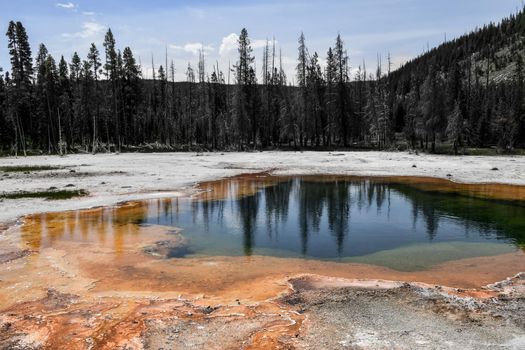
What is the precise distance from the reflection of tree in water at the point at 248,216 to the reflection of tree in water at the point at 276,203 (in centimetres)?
53

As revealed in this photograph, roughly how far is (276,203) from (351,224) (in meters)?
5.16

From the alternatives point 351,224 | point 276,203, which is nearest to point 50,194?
point 276,203

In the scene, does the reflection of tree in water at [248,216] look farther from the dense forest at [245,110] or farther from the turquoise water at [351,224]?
the dense forest at [245,110]

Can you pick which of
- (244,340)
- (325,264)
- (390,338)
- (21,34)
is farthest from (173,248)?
(21,34)

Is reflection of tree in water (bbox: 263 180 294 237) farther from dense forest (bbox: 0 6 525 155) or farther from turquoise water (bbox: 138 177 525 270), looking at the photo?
dense forest (bbox: 0 6 525 155)

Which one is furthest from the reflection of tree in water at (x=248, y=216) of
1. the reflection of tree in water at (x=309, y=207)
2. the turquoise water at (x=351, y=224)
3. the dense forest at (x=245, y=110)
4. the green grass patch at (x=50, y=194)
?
the dense forest at (x=245, y=110)

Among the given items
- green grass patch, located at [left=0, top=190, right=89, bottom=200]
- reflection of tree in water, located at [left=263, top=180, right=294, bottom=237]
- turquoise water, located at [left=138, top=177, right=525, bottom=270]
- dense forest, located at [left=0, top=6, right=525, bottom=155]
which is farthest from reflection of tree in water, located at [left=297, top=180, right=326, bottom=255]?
dense forest, located at [left=0, top=6, right=525, bottom=155]

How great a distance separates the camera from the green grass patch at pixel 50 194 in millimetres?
19859

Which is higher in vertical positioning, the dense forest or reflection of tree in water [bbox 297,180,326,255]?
the dense forest

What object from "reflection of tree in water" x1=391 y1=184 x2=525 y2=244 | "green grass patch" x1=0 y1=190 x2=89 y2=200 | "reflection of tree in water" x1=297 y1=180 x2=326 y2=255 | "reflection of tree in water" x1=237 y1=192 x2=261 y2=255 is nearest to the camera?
"reflection of tree in water" x1=237 y1=192 x2=261 y2=255

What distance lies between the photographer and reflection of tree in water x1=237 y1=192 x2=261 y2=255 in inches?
538

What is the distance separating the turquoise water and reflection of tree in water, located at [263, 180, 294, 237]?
4cm

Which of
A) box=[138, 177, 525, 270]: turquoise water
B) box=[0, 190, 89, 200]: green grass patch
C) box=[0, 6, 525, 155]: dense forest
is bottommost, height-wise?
box=[138, 177, 525, 270]: turquoise water

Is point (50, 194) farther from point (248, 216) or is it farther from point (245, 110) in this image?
point (245, 110)
